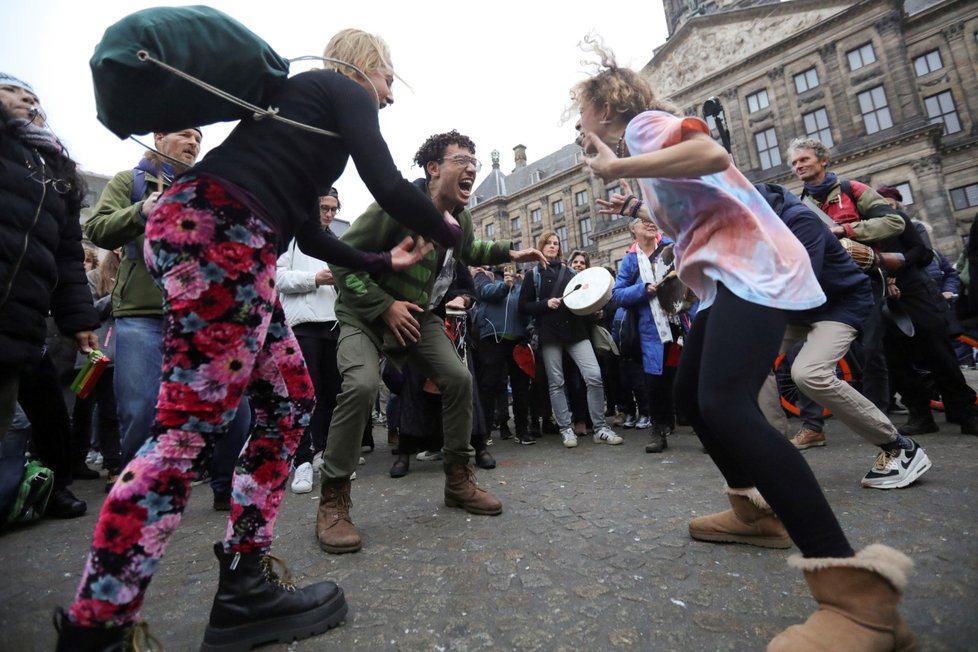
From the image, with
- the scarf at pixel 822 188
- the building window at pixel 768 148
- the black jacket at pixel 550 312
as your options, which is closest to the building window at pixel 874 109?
the building window at pixel 768 148

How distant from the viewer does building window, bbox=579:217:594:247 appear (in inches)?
1826

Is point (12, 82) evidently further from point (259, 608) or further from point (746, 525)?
point (746, 525)

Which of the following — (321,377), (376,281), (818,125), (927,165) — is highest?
(818,125)

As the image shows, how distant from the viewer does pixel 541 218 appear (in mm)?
50625

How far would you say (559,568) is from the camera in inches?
80.1

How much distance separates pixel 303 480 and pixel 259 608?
2.36 m

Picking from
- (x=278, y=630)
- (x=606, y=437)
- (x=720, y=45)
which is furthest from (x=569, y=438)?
(x=720, y=45)

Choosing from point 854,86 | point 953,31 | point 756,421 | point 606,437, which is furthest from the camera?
point 854,86

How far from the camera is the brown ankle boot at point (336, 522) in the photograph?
239 centimetres

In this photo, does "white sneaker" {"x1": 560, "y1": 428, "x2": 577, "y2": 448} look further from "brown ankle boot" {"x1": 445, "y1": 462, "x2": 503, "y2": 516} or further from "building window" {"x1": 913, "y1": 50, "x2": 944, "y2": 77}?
"building window" {"x1": 913, "y1": 50, "x2": 944, "y2": 77}

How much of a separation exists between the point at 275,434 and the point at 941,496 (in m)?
3.32

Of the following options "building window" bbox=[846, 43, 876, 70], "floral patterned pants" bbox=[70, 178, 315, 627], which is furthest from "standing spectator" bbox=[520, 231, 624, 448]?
"building window" bbox=[846, 43, 876, 70]

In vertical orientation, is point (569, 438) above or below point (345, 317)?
below

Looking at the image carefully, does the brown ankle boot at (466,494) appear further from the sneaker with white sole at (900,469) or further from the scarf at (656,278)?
the scarf at (656,278)
